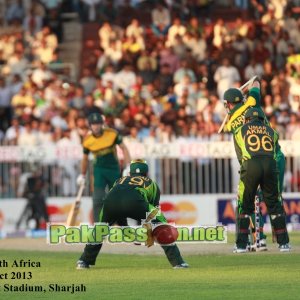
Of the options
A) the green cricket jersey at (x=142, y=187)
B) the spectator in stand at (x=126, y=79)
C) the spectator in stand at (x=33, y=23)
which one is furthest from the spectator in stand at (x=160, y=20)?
the green cricket jersey at (x=142, y=187)

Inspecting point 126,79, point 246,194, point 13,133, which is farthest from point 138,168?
point 126,79

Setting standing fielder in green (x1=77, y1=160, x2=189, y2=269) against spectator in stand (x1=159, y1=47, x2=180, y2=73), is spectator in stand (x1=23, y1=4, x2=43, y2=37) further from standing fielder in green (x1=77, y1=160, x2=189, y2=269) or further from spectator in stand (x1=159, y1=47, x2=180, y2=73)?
standing fielder in green (x1=77, y1=160, x2=189, y2=269)

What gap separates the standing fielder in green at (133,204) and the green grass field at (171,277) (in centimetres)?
26

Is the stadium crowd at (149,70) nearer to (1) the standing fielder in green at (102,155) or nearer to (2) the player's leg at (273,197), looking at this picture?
(1) the standing fielder in green at (102,155)

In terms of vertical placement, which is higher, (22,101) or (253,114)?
(22,101)

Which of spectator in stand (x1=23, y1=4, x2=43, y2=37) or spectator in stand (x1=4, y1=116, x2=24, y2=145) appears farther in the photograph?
spectator in stand (x1=23, y1=4, x2=43, y2=37)

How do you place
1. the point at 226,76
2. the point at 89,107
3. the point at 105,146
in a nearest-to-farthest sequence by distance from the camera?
the point at 105,146 → the point at 89,107 → the point at 226,76

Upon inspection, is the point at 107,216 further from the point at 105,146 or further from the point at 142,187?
the point at 105,146

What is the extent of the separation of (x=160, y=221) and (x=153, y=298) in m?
3.07

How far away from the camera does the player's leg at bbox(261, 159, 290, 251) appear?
63.6 ft

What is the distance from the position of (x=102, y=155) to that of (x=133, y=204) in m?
6.46

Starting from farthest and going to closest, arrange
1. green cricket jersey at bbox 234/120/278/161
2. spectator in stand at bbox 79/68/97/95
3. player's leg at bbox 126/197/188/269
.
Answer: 1. spectator in stand at bbox 79/68/97/95
2. green cricket jersey at bbox 234/120/278/161
3. player's leg at bbox 126/197/188/269

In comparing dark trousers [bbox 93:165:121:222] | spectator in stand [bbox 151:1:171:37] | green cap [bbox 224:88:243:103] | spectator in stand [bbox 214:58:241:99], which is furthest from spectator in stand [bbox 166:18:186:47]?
green cap [bbox 224:88:243:103]

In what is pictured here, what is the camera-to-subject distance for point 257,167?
761 inches
